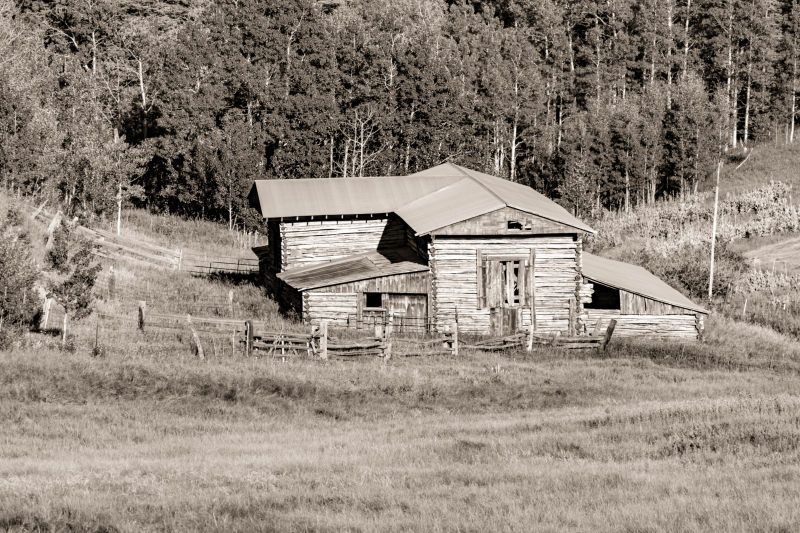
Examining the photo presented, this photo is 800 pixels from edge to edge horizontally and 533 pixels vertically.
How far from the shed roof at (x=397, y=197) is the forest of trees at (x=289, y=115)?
9814 mm

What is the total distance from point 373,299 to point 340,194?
8.83 meters

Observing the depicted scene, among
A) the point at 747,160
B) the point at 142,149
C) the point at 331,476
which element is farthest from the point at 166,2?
the point at 331,476

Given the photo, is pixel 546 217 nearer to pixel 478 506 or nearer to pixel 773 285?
pixel 773 285

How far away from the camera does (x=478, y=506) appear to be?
1473cm

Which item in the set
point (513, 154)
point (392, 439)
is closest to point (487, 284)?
point (392, 439)

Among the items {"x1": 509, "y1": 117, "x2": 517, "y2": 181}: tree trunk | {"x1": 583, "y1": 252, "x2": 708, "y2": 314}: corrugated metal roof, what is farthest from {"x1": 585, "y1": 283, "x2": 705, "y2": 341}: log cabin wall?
{"x1": 509, "y1": 117, "x2": 517, "y2": 181}: tree trunk

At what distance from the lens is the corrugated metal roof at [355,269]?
39719 millimetres

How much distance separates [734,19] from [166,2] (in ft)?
197

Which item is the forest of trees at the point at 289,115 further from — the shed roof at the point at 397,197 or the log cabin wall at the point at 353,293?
the log cabin wall at the point at 353,293

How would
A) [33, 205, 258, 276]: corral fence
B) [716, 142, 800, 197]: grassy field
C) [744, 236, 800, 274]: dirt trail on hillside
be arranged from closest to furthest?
[33, 205, 258, 276]: corral fence, [744, 236, 800, 274]: dirt trail on hillside, [716, 142, 800, 197]: grassy field

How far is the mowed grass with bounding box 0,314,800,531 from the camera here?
561 inches

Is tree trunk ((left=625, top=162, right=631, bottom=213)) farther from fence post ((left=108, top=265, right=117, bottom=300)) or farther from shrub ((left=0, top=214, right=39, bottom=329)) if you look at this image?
shrub ((left=0, top=214, right=39, bottom=329))

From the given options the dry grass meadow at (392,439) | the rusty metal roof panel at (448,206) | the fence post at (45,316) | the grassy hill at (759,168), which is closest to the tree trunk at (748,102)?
the grassy hill at (759,168)

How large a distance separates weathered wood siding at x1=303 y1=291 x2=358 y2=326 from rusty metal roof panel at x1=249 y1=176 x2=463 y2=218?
6495 mm
